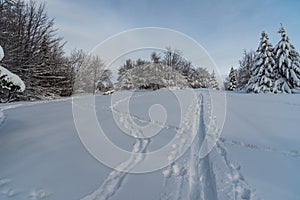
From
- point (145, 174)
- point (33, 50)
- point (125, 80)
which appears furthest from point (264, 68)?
point (145, 174)

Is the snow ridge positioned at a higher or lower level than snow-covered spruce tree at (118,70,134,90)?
lower

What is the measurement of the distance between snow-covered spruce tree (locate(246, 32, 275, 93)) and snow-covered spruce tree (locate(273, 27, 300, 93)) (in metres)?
0.84

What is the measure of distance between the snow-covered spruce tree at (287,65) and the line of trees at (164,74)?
63.8 feet

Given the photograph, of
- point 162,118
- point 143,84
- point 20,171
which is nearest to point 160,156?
point 20,171

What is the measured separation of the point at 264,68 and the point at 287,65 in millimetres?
2074

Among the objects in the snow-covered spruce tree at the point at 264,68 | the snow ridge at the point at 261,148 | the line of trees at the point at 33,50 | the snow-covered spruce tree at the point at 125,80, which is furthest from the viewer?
the snow-covered spruce tree at the point at 125,80

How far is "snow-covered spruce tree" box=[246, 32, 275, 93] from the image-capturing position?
2420cm

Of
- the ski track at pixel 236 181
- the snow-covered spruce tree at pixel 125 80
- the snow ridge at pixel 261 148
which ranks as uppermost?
the snow-covered spruce tree at pixel 125 80

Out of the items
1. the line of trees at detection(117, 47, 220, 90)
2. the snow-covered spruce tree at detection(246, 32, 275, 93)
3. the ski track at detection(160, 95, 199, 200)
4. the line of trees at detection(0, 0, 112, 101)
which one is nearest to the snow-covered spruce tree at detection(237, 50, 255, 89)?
the line of trees at detection(117, 47, 220, 90)

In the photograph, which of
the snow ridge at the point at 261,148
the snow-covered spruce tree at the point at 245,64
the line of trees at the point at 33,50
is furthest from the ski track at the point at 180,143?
the snow-covered spruce tree at the point at 245,64

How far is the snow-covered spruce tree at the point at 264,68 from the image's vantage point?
79.4 feet

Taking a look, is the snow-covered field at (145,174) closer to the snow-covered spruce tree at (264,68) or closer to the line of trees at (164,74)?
the snow-covered spruce tree at (264,68)

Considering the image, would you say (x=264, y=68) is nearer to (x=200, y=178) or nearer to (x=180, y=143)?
(x=180, y=143)

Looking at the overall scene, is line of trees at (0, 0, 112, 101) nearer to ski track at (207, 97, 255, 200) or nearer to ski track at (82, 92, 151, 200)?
ski track at (82, 92, 151, 200)
